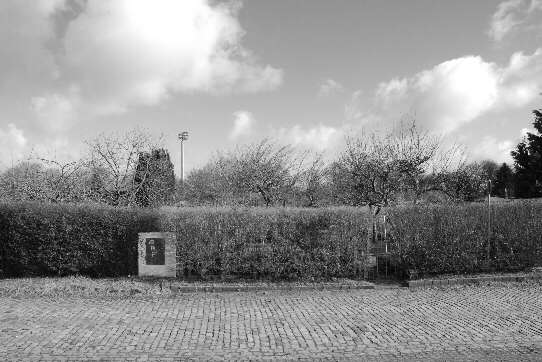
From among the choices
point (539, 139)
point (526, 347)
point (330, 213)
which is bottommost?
point (526, 347)

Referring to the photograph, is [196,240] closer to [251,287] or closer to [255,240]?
[255,240]

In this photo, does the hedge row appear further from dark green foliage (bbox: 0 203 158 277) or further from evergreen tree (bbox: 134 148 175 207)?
evergreen tree (bbox: 134 148 175 207)

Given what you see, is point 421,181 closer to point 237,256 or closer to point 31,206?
point 237,256

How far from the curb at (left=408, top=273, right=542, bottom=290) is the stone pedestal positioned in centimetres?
524

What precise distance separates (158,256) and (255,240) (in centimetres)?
221

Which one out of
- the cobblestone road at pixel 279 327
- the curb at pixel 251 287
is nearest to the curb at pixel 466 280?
the cobblestone road at pixel 279 327

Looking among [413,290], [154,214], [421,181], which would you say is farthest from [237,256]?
[421,181]

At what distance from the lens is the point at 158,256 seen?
1020 centimetres

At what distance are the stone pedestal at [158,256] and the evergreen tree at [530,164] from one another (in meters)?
27.4

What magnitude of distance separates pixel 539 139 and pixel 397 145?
14.8 metres

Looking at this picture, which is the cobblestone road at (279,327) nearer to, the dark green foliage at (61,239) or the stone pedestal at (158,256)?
the stone pedestal at (158,256)

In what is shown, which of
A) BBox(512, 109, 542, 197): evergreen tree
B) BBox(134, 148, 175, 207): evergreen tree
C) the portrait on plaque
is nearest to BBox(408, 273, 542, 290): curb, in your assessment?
the portrait on plaque

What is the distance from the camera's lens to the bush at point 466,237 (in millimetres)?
10422

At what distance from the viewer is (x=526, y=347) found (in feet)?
18.7
